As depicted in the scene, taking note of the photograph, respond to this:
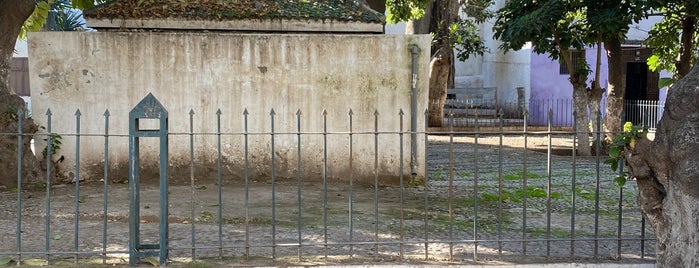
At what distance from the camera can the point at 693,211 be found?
6.11m

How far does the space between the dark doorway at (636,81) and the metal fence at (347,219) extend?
13801mm

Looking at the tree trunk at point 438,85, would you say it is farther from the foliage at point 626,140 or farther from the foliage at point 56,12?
the foliage at point 626,140

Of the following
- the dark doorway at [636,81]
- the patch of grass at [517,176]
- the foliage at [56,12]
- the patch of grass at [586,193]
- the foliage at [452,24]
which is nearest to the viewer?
the patch of grass at [586,193]

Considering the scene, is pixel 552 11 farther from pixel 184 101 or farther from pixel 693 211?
pixel 693 211

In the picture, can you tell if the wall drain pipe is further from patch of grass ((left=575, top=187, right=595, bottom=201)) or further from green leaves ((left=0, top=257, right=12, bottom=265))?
green leaves ((left=0, top=257, right=12, bottom=265))

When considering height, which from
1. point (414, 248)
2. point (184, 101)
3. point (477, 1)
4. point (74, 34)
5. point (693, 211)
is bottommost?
point (414, 248)

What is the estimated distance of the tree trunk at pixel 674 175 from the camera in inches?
241

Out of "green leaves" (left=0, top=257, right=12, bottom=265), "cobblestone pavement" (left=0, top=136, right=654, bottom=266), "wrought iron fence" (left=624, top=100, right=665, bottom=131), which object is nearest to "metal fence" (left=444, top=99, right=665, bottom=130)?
"wrought iron fence" (left=624, top=100, right=665, bottom=131)

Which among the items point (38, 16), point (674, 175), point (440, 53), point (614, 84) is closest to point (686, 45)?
point (614, 84)

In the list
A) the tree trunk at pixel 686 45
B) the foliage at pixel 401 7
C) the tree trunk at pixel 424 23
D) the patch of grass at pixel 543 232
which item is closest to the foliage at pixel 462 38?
the tree trunk at pixel 424 23

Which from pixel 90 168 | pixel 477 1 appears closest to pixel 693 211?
pixel 90 168

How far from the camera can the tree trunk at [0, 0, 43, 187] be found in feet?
37.2

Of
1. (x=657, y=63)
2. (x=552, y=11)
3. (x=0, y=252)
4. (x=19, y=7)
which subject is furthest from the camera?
(x=657, y=63)

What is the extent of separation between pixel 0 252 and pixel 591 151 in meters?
14.5
